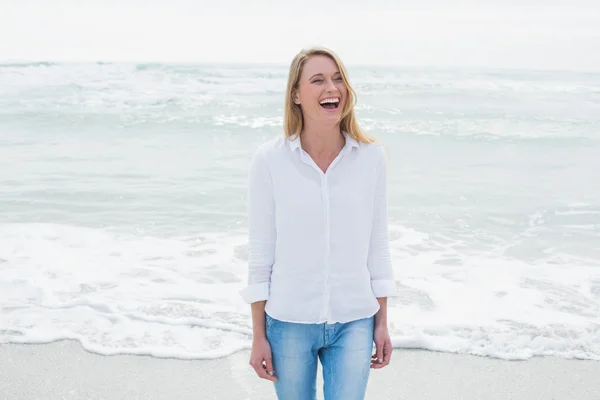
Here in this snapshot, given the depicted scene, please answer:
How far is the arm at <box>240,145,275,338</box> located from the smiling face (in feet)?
0.83

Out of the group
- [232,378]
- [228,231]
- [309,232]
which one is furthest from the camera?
[228,231]

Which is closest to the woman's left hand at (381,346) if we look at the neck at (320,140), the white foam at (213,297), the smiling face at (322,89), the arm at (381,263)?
the arm at (381,263)

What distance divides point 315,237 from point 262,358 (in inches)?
19.4

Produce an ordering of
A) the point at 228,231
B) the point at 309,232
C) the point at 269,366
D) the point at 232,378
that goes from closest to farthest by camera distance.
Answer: the point at 309,232 < the point at 269,366 < the point at 232,378 < the point at 228,231

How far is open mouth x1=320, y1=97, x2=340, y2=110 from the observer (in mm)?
2240

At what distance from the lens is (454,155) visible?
1478 cm

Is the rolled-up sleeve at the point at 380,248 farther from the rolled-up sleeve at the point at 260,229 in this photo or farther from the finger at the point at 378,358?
the rolled-up sleeve at the point at 260,229

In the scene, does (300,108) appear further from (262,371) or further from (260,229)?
(262,371)

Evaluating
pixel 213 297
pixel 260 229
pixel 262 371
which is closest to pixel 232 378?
pixel 213 297

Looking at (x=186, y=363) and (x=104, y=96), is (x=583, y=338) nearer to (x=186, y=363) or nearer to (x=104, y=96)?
(x=186, y=363)

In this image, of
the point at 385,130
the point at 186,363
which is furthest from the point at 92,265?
the point at 385,130

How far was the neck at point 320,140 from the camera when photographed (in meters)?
2.29

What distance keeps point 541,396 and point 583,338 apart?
1.02 metres

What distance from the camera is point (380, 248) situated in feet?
7.81
